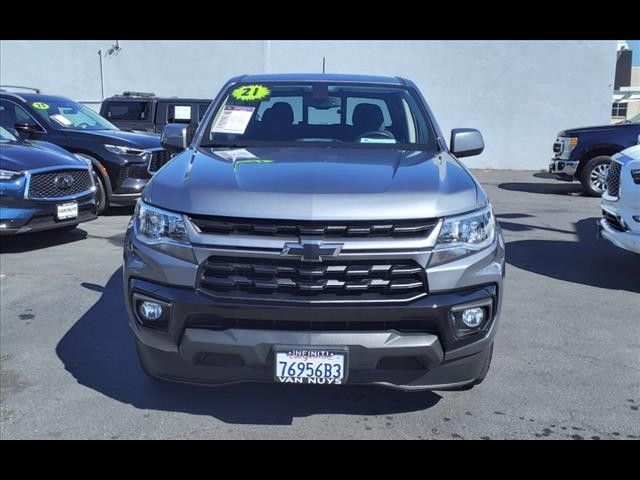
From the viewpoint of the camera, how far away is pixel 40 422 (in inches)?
127

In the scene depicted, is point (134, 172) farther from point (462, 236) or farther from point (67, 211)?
point (462, 236)

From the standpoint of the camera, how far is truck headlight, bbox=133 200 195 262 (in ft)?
9.15

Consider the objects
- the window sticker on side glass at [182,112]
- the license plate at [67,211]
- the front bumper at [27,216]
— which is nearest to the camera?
the front bumper at [27,216]

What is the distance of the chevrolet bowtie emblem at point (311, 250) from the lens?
2.69 metres

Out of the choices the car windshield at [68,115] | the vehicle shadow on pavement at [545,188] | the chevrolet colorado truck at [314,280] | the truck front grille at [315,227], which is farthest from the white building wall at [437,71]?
the truck front grille at [315,227]

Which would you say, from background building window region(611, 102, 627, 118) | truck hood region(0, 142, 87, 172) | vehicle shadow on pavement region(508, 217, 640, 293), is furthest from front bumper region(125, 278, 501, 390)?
background building window region(611, 102, 627, 118)

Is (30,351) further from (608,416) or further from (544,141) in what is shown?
(544,141)

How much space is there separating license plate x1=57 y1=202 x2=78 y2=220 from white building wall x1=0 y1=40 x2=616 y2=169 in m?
12.5

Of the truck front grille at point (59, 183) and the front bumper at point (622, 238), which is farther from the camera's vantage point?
the truck front grille at point (59, 183)

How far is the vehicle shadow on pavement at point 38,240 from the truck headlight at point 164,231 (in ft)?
15.9

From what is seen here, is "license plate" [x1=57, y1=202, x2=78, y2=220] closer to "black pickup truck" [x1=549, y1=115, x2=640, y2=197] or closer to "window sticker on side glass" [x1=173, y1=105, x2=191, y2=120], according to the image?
"window sticker on side glass" [x1=173, y1=105, x2=191, y2=120]

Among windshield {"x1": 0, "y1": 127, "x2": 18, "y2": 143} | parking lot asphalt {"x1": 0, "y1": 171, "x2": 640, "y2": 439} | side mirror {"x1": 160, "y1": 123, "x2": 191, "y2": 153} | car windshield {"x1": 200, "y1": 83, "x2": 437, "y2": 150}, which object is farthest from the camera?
windshield {"x1": 0, "y1": 127, "x2": 18, "y2": 143}

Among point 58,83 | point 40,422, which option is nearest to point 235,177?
point 40,422

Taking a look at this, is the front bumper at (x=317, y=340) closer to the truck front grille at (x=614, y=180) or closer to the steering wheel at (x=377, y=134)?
the steering wheel at (x=377, y=134)
